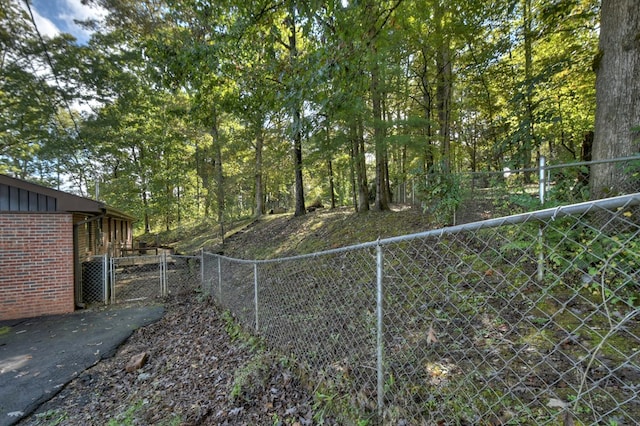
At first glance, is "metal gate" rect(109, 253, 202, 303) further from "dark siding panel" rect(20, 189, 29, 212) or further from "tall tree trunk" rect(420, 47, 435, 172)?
"tall tree trunk" rect(420, 47, 435, 172)

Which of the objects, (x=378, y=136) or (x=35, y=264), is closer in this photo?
(x=35, y=264)

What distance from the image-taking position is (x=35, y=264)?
273 inches

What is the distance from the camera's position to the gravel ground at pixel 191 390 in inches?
111

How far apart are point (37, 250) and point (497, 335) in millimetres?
9288

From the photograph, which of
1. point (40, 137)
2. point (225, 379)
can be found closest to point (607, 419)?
point (225, 379)

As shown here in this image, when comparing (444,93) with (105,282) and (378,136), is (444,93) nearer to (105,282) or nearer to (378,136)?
(378,136)

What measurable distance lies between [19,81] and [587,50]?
45.9 ft

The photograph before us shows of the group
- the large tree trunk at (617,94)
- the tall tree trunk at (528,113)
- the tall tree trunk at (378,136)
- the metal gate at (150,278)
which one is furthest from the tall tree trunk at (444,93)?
the metal gate at (150,278)

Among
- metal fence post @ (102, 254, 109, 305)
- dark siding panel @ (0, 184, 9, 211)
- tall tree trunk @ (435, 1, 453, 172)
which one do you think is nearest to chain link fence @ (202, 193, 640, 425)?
tall tree trunk @ (435, 1, 453, 172)

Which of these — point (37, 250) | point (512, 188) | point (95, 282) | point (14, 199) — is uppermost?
point (14, 199)

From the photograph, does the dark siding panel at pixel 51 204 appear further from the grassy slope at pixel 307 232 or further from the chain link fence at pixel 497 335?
the chain link fence at pixel 497 335

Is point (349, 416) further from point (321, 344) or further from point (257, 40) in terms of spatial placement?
point (257, 40)

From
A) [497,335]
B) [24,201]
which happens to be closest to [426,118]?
[497,335]

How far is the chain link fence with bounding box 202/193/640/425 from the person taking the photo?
1601 mm
